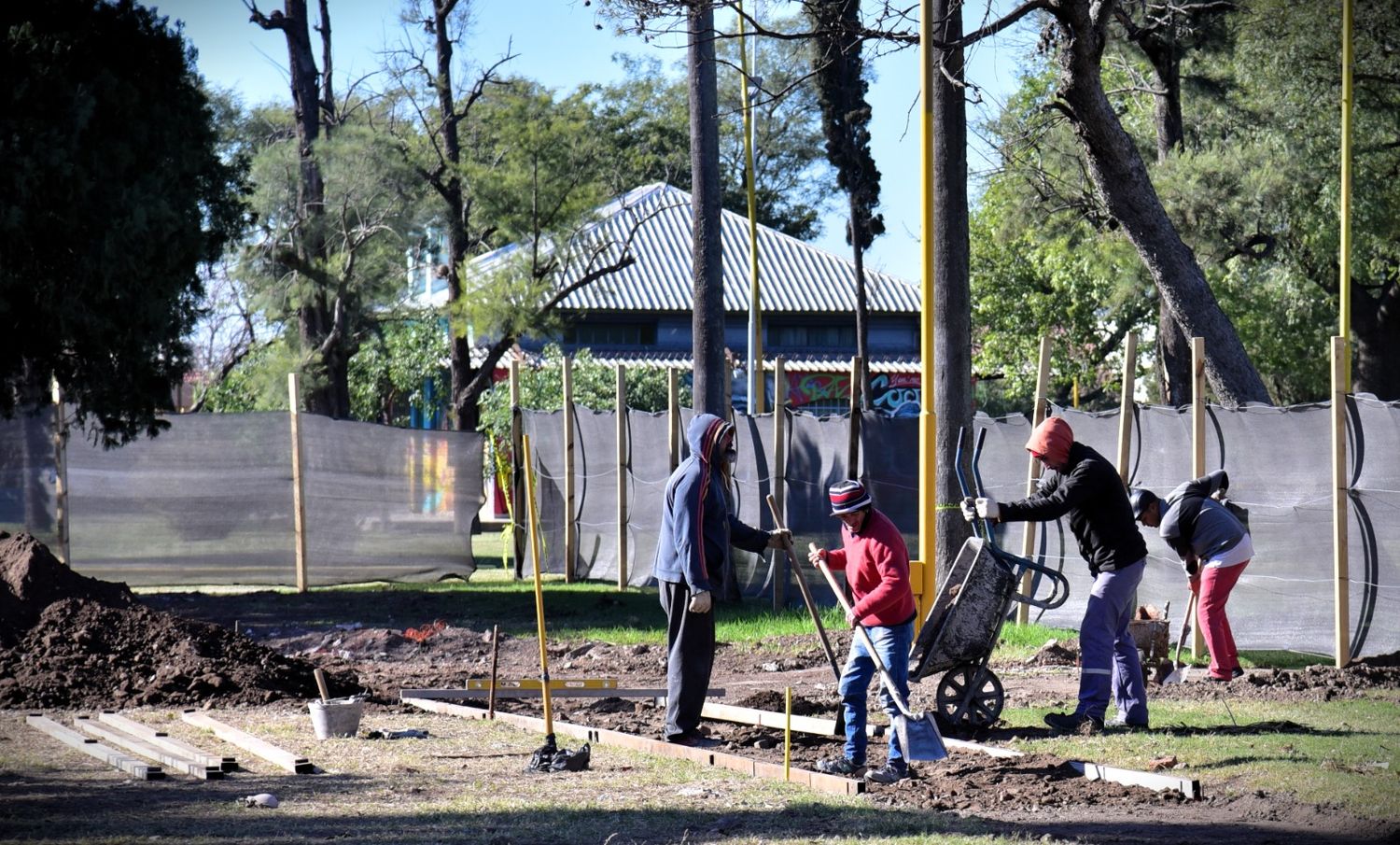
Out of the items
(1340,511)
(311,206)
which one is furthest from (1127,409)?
(311,206)

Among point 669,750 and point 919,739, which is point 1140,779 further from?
point 669,750

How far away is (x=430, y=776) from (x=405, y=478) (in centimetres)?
1178

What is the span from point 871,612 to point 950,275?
5545mm

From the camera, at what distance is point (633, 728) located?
988 cm

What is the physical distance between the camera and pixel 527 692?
35.8 ft

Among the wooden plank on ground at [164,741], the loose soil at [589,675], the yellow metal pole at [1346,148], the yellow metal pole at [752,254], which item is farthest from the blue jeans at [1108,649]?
the yellow metal pole at [752,254]

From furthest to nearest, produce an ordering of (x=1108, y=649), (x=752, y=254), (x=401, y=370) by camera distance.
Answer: (x=401, y=370) → (x=752, y=254) → (x=1108, y=649)

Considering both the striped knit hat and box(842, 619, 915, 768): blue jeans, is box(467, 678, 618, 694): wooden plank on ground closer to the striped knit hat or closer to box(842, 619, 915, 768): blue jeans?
box(842, 619, 915, 768): blue jeans

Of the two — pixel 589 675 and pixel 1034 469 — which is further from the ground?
pixel 1034 469

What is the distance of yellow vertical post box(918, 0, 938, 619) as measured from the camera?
11195 millimetres

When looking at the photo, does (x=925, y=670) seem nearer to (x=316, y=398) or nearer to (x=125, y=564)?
(x=125, y=564)

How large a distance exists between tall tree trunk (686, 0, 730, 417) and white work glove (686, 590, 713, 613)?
8120 millimetres

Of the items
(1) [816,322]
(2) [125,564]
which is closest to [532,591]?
(2) [125,564]

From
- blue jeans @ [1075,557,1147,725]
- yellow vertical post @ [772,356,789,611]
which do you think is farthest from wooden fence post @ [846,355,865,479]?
blue jeans @ [1075,557,1147,725]
